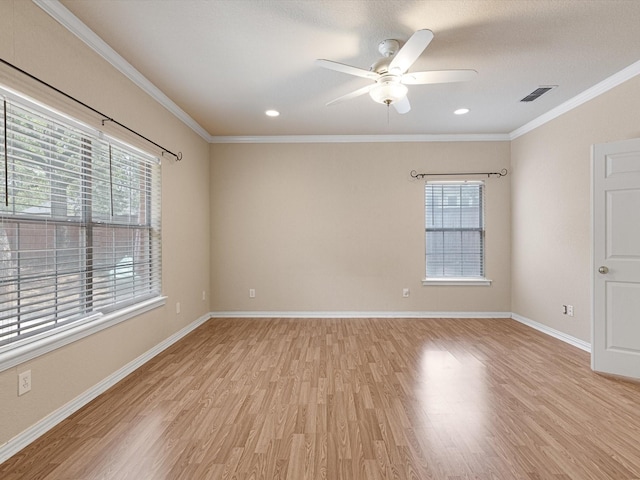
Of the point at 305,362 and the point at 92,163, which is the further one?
the point at 305,362

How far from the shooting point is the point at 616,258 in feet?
9.53

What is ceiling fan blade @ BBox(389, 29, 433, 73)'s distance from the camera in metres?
2.04

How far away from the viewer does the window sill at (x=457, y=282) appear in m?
5.01

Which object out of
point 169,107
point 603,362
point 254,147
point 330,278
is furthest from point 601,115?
point 169,107

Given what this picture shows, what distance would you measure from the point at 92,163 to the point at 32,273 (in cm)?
98

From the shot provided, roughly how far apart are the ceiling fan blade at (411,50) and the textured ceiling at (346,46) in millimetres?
269

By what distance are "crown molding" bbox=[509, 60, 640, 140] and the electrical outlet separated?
5.25 meters

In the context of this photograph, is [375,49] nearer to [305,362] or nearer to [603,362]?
[305,362]

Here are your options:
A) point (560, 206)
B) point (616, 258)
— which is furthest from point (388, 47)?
point (560, 206)

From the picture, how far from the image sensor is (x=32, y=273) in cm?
204

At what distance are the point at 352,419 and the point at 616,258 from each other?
2.71 meters

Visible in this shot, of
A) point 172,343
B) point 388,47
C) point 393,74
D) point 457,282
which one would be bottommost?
point 172,343

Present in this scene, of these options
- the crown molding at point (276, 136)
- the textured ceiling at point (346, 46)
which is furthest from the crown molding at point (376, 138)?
the textured ceiling at point (346, 46)

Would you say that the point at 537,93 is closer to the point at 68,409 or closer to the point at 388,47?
the point at 388,47
